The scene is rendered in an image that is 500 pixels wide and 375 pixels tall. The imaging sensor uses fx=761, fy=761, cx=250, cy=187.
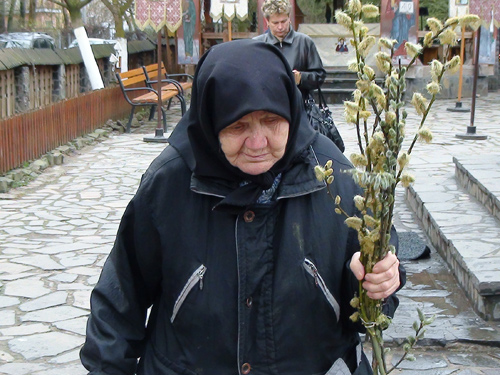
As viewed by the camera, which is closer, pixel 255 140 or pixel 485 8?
pixel 255 140

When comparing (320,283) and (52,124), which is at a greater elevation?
(320,283)

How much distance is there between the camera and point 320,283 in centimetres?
195

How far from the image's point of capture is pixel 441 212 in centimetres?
642

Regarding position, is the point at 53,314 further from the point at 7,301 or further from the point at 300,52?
the point at 300,52

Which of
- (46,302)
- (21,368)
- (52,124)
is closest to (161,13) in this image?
(52,124)

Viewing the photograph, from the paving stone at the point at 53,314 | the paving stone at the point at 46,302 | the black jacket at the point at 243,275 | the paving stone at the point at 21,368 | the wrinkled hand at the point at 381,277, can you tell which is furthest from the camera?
the paving stone at the point at 46,302

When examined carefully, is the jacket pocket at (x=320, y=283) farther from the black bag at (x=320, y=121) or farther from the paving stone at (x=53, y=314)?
the black bag at (x=320, y=121)

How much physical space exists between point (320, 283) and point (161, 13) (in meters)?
11.1

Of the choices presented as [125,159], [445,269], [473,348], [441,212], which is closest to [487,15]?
[125,159]

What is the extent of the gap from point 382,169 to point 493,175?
19.1 feet

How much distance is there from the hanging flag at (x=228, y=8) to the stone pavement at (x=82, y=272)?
17.9 ft

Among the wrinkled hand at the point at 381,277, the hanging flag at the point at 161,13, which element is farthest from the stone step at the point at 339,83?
the wrinkled hand at the point at 381,277

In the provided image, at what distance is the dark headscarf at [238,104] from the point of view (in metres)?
1.79

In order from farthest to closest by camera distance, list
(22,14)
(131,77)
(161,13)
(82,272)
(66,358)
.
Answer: (22,14)
(131,77)
(161,13)
(82,272)
(66,358)
